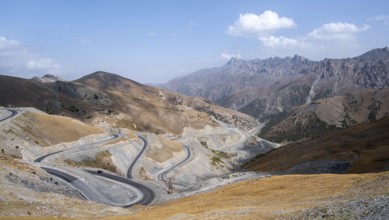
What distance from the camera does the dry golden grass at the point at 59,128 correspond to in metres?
124

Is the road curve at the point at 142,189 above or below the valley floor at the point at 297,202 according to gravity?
below

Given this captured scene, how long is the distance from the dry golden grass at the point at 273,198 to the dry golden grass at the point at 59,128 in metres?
71.4

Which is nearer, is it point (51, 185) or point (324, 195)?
point (324, 195)

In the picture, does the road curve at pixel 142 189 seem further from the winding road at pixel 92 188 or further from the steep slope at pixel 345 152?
the steep slope at pixel 345 152

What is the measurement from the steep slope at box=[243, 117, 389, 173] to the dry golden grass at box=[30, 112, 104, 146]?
2631 inches

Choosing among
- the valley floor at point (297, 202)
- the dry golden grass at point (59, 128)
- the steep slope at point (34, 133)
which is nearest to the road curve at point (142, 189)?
the valley floor at point (297, 202)

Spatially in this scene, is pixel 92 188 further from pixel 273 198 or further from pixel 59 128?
pixel 59 128

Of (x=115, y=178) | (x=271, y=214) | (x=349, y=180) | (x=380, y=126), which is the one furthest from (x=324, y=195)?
(x=380, y=126)

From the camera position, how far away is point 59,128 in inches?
5177

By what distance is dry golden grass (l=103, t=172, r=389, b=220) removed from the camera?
42781mm

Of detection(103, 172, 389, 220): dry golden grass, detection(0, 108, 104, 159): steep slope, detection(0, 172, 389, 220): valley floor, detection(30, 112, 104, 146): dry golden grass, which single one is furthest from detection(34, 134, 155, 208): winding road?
detection(0, 172, 389, 220): valley floor

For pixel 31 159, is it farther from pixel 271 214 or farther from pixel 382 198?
pixel 382 198

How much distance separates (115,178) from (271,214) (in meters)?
69.6

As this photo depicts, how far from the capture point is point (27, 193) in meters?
53.4
